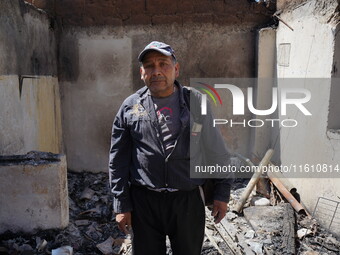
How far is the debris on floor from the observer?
10.6 feet

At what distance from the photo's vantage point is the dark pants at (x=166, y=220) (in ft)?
6.65

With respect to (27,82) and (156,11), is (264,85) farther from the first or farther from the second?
(27,82)

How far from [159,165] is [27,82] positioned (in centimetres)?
286

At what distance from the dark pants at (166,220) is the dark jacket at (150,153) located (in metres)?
0.07

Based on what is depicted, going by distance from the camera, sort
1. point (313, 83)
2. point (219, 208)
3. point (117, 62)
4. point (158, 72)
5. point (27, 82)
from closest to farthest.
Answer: point (158, 72) → point (219, 208) → point (313, 83) → point (27, 82) → point (117, 62)

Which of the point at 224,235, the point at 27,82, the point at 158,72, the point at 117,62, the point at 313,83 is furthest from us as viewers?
the point at 117,62

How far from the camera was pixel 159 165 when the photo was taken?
6.56ft

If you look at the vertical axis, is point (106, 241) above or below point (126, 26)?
below

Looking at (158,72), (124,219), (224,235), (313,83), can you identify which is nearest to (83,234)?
(224,235)

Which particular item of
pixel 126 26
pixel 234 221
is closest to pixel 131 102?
pixel 234 221

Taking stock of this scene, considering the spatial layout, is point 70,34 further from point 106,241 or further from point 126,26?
point 106,241

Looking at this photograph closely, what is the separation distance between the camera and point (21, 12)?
4.07 meters

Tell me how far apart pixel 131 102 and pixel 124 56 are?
354 cm

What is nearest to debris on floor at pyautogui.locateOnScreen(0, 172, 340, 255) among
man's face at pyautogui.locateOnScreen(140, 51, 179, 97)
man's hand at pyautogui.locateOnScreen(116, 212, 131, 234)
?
man's hand at pyautogui.locateOnScreen(116, 212, 131, 234)
